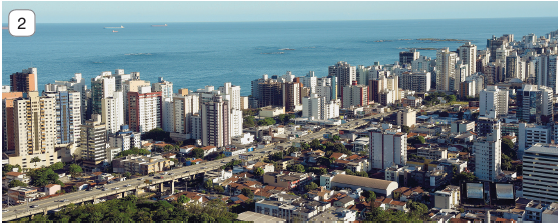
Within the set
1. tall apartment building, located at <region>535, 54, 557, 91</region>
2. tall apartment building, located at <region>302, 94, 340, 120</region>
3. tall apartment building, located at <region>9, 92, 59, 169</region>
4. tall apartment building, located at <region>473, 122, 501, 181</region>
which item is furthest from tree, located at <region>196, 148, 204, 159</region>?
tall apartment building, located at <region>535, 54, 557, 91</region>

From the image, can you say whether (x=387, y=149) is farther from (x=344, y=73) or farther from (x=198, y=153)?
(x=344, y=73)

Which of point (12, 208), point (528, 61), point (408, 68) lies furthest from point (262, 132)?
point (528, 61)

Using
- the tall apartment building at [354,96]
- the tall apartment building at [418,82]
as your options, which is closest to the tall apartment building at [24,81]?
the tall apartment building at [354,96]

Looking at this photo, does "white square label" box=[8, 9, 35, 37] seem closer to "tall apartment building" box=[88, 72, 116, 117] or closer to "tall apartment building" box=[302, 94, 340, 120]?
"tall apartment building" box=[88, 72, 116, 117]

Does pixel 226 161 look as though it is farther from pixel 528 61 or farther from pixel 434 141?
pixel 528 61

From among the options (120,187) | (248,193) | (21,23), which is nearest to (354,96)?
(248,193)

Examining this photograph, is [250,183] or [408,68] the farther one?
[408,68]

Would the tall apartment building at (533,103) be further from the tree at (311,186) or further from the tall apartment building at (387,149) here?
the tree at (311,186)
